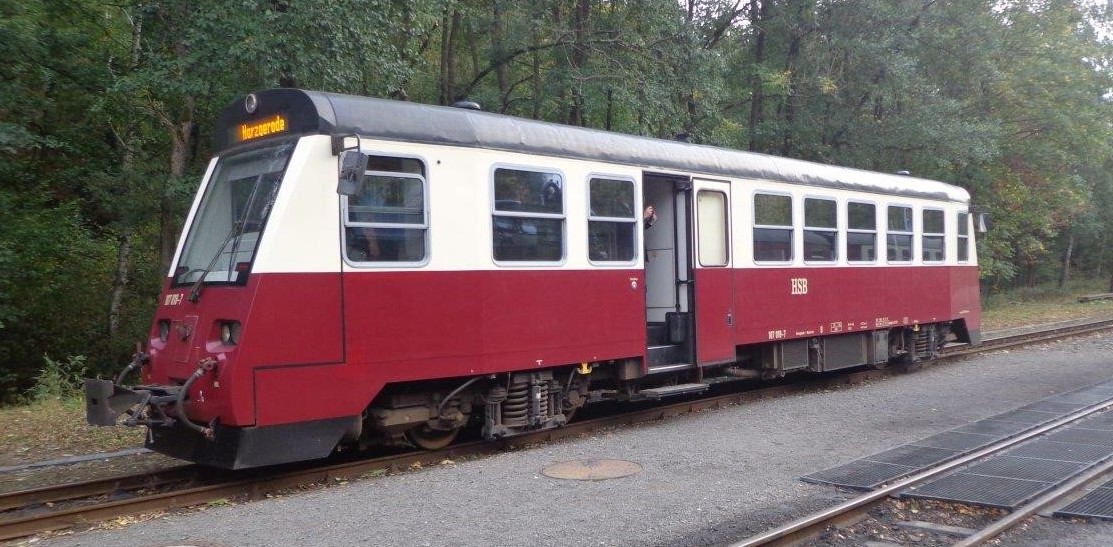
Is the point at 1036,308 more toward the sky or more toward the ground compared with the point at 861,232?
more toward the ground

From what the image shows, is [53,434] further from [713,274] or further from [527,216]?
[713,274]

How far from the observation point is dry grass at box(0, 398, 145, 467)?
880cm

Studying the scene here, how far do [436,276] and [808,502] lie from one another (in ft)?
11.7

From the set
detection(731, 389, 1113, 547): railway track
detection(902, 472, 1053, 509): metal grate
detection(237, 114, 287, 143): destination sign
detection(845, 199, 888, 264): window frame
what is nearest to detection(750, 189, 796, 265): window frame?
detection(845, 199, 888, 264): window frame

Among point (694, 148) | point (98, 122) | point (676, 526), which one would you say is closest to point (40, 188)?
point (98, 122)

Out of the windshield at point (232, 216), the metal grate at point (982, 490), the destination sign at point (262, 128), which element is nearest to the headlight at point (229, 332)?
the windshield at point (232, 216)

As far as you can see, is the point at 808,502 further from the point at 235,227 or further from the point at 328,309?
the point at 235,227

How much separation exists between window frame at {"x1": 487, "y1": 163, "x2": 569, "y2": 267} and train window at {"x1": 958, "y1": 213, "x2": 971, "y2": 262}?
994 centimetres

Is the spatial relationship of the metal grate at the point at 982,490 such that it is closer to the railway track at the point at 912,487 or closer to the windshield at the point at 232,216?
the railway track at the point at 912,487

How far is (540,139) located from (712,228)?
290cm

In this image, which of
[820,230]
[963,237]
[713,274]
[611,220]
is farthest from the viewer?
[963,237]

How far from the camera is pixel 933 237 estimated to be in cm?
→ 1473

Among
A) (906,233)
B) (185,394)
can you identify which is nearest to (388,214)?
(185,394)

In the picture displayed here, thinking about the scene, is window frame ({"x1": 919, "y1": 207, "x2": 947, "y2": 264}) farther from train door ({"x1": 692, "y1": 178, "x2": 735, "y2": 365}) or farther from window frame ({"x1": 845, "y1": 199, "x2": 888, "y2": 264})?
train door ({"x1": 692, "y1": 178, "x2": 735, "y2": 365})
